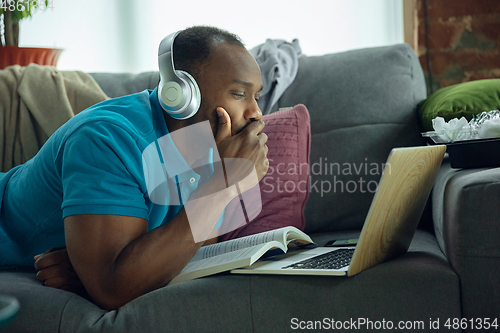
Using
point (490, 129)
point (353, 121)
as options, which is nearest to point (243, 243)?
point (490, 129)

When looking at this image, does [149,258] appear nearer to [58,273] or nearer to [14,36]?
[58,273]

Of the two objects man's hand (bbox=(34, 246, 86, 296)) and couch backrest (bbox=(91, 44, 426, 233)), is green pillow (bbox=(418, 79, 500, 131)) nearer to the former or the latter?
couch backrest (bbox=(91, 44, 426, 233))

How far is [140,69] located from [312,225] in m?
1.43

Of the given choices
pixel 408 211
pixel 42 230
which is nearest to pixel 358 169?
pixel 408 211

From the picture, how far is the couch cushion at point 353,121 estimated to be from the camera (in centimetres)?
136

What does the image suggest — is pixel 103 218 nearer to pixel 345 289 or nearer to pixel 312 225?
pixel 345 289

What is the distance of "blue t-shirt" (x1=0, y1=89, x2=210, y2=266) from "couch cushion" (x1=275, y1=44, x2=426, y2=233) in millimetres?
535

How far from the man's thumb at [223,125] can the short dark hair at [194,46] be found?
101 millimetres

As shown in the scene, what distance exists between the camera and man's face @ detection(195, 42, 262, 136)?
0.89 metres

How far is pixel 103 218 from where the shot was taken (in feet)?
2.38

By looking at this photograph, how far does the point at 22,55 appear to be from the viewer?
1.73 metres

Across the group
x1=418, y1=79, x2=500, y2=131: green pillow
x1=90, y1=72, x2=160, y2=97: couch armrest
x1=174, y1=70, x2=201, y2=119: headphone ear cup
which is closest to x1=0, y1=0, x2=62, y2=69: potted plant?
x1=90, y1=72, x2=160, y2=97: couch armrest

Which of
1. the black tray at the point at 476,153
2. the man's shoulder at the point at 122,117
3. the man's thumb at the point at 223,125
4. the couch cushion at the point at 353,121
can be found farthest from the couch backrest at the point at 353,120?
the man's shoulder at the point at 122,117

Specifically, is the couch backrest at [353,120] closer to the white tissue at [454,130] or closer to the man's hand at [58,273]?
the white tissue at [454,130]
